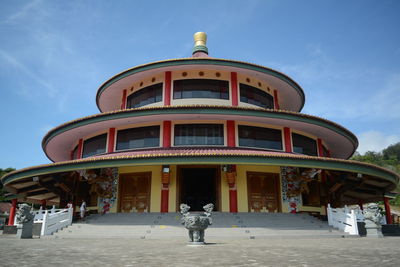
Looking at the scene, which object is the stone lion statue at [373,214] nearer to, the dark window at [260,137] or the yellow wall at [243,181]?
the yellow wall at [243,181]

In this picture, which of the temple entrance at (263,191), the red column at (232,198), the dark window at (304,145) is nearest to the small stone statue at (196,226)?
the red column at (232,198)

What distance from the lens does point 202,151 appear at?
1694 cm

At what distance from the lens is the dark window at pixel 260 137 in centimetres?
1902

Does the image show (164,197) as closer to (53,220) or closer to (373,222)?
(53,220)

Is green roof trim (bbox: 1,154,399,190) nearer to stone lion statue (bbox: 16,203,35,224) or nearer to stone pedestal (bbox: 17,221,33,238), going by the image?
stone lion statue (bbox: 16,203,35,224)

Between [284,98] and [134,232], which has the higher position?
[284,98]

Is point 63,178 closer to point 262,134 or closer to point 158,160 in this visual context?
point 158,160

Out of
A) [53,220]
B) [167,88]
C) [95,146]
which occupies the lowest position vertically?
[53,220]

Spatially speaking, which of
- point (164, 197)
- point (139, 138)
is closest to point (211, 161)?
point (164, 197)

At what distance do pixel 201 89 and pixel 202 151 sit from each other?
5.83 metres

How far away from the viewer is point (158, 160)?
50.7ft

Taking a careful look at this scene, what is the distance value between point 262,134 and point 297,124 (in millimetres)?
2134

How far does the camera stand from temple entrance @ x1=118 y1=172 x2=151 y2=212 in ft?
59.5

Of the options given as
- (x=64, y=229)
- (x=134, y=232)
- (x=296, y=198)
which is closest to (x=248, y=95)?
(x=296, y=198)
